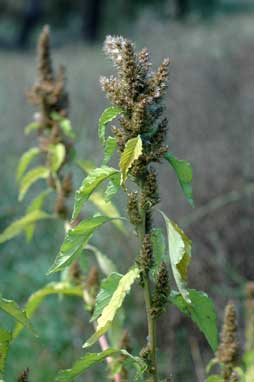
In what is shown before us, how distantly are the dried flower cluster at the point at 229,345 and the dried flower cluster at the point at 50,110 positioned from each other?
0.81 metres

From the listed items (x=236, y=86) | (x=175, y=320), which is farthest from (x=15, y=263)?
(x=236, y=86)

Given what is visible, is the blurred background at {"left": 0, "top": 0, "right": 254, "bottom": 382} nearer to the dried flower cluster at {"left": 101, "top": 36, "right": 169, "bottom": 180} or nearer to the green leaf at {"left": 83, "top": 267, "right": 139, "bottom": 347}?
the green leaf at {"left": 83, "top": 267, "right": 139, "bottom": 347}

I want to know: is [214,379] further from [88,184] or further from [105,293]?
[88,184]

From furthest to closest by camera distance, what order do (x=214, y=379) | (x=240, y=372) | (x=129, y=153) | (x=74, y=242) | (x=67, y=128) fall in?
1. (x=67, y=128)
2. (x=240, y=372)
3. (x=214, y=379)
4. (x=74, y=242)
5. (x=129, y=153)

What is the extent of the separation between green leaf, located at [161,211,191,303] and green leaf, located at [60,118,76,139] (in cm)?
97

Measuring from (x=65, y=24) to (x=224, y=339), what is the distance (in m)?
31.0

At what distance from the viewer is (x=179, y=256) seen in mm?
1565

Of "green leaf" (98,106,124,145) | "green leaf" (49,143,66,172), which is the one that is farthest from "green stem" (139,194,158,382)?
"green leaf" (49,143,66,172)

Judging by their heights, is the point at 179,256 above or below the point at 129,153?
→ below

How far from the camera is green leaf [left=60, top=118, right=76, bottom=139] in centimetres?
256

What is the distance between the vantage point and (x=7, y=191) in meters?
6.96

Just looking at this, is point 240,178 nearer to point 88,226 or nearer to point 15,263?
point 15,263

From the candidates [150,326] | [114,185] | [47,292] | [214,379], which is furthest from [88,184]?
[47,292]

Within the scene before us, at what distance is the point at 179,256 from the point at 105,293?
0.21 meters
